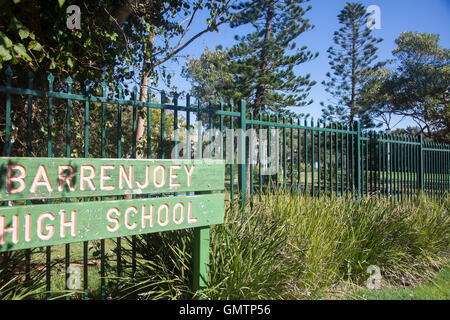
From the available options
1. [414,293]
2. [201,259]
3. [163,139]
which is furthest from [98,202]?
[414,293]

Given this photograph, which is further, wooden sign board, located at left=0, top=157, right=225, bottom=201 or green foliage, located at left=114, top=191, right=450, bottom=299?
green foliage, located at left=114, top=191, right=450, bottom=299

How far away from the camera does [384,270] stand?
3926 millimetres

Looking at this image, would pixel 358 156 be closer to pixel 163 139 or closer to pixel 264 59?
pixel 163 139

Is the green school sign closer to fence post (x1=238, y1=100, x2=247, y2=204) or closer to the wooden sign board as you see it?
the wooden sign board

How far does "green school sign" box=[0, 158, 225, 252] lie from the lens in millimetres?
1948

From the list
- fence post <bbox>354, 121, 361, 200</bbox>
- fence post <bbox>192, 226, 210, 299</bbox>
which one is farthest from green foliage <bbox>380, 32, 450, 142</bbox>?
Answer: fence post <bbox>192, 226, 210, 299</bbox>

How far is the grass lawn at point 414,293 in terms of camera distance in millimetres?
3429

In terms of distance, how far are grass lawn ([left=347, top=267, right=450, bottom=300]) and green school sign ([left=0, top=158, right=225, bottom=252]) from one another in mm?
1888

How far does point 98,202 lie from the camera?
219 centimetres
